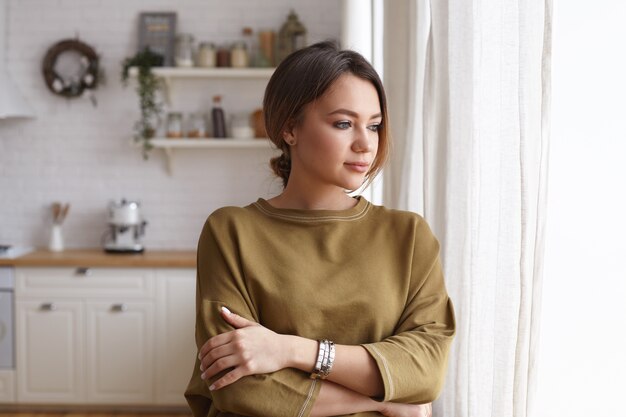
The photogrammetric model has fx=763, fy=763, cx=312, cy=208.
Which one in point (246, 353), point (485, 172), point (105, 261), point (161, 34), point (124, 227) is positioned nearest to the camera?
point (246, 353)

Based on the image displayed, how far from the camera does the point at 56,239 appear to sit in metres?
4.87

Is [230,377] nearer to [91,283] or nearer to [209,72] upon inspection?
[91,283]

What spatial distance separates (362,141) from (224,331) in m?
0.44

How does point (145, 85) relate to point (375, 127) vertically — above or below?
above

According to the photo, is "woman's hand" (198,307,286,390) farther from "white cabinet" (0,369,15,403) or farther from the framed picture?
the framed picture

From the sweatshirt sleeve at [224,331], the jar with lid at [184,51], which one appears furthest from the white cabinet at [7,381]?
the sweatshirt sleeve at [224,331]

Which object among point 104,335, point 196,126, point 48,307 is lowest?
point 104,335

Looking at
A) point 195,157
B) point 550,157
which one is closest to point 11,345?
point 195,157

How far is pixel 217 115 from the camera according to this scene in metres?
4.88

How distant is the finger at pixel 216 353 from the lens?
4.59 ft

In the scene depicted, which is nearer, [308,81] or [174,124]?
[308,81]

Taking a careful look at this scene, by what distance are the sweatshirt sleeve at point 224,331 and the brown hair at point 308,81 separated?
243mm

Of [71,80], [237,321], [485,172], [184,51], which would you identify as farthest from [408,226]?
[71,80]

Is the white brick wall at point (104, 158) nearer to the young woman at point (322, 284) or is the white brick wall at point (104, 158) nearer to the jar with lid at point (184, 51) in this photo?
the jar with lid at point (184, 51)
